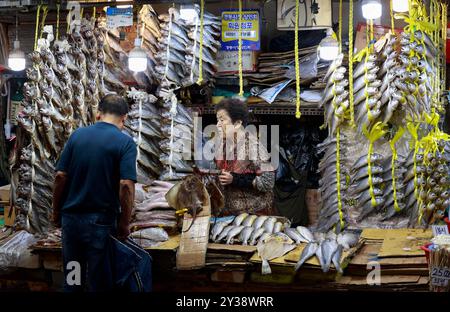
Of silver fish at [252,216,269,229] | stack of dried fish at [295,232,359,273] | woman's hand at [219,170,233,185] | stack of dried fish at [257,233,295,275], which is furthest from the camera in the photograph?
woman's hand at [219,170,233,185]

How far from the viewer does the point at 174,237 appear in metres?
6.75

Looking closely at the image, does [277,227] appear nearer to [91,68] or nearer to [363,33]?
[363,33]

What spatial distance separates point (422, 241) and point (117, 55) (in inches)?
171

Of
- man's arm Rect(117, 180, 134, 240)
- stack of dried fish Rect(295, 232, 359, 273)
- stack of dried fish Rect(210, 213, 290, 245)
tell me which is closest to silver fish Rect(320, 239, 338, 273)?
stack of dried fish Rect(295, 232, 359, 273)

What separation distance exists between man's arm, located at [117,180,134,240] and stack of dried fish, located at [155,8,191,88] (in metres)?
3.08

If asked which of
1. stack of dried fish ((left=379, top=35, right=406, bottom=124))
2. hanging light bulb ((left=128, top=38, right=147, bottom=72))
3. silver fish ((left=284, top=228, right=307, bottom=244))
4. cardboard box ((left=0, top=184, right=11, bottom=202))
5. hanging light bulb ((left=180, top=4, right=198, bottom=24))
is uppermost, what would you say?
hanging light bulb ((left=180, top=4, right=198, bottom=24))

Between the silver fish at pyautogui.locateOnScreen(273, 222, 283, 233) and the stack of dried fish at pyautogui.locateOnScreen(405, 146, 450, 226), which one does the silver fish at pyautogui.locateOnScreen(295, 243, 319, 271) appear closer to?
the silver fish at pyautogui.locateOnScreen(273, 222, 283, 233)

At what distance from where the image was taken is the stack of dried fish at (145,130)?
854cm

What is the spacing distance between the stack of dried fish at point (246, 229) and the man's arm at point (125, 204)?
0.90 meters

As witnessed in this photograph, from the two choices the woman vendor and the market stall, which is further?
the woman vendor

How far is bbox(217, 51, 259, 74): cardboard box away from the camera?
360 inches

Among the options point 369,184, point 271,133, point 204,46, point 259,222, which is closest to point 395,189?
point 369,184
